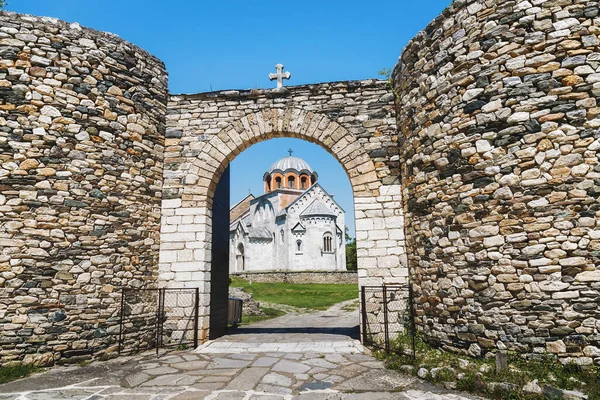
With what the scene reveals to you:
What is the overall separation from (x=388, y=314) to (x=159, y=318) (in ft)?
12.1

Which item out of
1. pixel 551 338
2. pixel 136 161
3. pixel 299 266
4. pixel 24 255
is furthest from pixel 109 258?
pixel 299 266

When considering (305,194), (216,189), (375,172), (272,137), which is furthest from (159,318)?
(305,194)

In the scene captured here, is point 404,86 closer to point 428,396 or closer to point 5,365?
point 428,396

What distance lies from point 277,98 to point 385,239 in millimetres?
3365

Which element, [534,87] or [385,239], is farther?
[385,239]

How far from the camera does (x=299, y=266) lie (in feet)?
119

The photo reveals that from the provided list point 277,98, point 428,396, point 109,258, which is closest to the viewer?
point 428,396

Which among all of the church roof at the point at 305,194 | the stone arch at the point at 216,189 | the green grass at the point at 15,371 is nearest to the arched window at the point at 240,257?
the church roof at the point at 305,194

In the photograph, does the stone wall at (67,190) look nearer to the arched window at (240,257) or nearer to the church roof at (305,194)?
the church roof at (305,194)

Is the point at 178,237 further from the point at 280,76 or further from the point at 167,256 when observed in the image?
the point at 280,76

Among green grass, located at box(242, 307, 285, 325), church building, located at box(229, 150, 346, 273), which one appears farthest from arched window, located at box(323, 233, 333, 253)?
green grass, located at box(242, 307, 285, 325)

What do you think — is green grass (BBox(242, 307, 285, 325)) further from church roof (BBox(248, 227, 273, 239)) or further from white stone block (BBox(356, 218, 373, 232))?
church roof (BBox(248, 227, 273, 239))

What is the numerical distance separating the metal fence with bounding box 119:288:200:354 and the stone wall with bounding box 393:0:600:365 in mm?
3864

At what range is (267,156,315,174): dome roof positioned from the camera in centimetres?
4505
